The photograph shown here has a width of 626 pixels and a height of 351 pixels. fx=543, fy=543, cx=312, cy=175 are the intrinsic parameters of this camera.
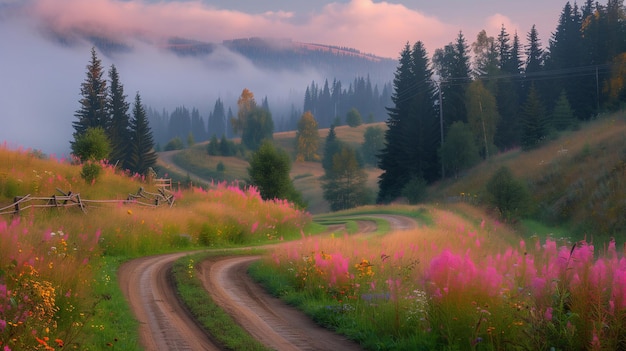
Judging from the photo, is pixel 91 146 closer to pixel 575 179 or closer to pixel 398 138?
pixel 575 179

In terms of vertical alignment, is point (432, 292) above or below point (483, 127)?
below

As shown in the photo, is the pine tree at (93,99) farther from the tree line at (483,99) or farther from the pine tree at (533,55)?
the pine tree at (533,55)

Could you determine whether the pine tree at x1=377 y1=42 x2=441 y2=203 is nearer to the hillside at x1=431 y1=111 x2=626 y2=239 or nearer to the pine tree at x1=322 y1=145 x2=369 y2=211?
the pine tree at x1=322 y1=145 x2=369 y2=211

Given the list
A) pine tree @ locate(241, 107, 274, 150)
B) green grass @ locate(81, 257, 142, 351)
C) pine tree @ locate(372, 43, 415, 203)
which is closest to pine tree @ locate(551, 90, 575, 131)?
pine tree @ locate(372, 43, 415, 203)

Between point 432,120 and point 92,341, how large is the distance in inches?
2620

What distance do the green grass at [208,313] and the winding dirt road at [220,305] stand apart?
157 mm

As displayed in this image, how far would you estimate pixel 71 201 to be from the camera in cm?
2186

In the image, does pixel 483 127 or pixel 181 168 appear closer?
pixel 483 127

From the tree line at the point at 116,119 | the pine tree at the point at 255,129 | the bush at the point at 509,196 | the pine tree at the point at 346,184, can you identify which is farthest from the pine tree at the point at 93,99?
the pine tree at the point at 255,129

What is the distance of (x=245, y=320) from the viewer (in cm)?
1023

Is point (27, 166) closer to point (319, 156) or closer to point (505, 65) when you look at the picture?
point (505, 65)

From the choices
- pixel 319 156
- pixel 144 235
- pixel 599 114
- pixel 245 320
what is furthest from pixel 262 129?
pixel 245 320

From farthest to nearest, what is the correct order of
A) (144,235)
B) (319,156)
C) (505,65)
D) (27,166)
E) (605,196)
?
(319,156), (505,65), (605,196), (27,166), (144,235)

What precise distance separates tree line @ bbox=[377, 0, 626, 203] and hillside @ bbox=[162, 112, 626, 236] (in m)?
3.77
